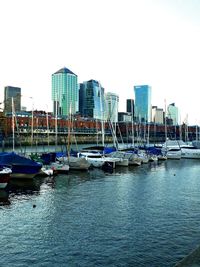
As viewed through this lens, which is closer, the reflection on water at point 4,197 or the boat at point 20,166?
the reflection on water at point 4,197

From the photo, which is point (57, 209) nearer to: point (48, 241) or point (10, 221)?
point (10, 221)

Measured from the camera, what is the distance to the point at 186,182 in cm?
5031

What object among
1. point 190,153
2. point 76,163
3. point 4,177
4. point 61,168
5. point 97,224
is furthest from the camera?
point 190,153

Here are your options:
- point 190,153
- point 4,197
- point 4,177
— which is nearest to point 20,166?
point 4,177

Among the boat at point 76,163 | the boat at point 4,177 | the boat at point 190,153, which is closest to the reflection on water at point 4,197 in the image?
the boat at point 4,177

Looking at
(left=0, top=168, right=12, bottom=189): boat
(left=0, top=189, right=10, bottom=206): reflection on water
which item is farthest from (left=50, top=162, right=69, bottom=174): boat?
(left=0, top=189, right=10, bottom=206): reflection on water

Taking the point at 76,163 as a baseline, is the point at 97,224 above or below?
below

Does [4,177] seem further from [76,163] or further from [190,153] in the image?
[190,153]

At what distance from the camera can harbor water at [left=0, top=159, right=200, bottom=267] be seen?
20266mm

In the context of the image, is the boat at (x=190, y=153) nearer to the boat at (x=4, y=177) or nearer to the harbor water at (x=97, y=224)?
the harbor water at (x=97, y=224)

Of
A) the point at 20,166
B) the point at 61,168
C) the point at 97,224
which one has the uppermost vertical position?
the point at 20,166

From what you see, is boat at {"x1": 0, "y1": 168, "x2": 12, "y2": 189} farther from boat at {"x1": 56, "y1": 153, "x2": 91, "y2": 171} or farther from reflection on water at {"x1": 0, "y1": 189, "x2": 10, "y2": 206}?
boat at {"x1": 56, "y1": 153, "x2": 91, "y2": 171}

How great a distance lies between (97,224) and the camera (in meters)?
26.6

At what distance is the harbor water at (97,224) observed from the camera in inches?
798
